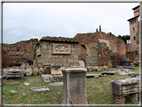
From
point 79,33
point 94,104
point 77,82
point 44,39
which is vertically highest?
point 79,33

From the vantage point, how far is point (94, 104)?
339 cm

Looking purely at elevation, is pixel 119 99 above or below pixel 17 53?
below

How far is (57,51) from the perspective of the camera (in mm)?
8445

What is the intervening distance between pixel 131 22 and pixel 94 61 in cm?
2486

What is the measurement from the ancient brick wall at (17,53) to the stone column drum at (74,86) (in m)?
15.3

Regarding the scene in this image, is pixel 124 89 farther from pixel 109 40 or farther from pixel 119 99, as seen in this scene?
pixel 109 40

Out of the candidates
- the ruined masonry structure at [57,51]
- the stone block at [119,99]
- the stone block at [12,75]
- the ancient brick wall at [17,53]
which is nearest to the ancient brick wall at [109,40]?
the ancient brick wall at [17,53]

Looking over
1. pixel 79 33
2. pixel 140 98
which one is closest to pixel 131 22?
pixel 79 33

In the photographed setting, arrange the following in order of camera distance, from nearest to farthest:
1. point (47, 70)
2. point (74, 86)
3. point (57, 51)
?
point (74, 86) < point (47, 70) < point (57, 51)

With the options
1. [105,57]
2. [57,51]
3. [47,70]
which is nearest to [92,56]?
[105,57]

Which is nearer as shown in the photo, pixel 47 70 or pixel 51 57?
pixel 47 70

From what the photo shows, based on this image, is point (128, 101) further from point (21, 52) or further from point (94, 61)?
point (21, 52)

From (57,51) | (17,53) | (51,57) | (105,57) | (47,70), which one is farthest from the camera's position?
(17,53)

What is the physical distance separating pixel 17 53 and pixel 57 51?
41.9 ft
